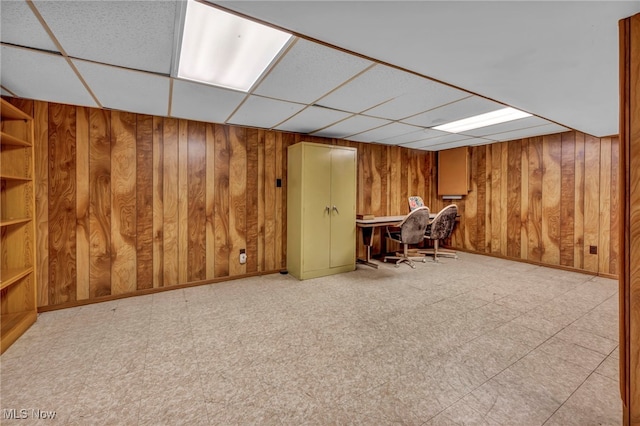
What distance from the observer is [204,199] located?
3.58 meters

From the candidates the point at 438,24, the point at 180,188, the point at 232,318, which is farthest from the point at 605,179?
the point at 180,188

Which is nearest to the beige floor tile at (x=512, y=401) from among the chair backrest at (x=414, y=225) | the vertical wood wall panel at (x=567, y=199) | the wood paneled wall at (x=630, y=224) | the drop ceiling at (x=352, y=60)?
the wood paneled wall at (x=630, y=224)

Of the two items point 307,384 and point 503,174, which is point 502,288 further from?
point 307,384

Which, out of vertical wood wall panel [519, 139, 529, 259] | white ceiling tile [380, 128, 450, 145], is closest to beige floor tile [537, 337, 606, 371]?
white ceiling tile [380, 128, 450, 145]

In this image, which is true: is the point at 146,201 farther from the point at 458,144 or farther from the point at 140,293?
the point at 458,144

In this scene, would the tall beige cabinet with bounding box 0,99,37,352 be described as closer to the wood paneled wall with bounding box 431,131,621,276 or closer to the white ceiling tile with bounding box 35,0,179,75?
the white ceiling tile with bounding box 35,0,179,75

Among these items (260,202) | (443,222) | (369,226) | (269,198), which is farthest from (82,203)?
(443,222)

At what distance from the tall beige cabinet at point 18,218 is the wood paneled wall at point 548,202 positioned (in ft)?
21.1

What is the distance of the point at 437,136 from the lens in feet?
14.5

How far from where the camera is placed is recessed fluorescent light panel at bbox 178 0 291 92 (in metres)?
1.53

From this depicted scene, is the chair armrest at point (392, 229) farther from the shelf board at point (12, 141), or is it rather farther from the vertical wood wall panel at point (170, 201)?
the shelf board at point (12, 141)

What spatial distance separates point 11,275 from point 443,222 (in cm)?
530

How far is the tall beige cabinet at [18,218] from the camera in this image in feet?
8.00

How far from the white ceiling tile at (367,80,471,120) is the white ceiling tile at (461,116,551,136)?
1418mm
